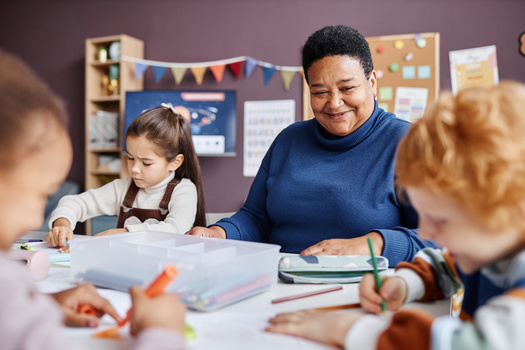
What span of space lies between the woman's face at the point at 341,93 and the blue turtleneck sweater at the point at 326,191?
3 centimetres

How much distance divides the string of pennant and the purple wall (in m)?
0.05

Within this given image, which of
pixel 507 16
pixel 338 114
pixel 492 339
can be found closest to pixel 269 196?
pixel 338 114

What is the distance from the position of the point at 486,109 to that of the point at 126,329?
1.74ft

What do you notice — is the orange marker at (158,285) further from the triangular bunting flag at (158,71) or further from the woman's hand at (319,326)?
the triangular bunting flag at (158,71)

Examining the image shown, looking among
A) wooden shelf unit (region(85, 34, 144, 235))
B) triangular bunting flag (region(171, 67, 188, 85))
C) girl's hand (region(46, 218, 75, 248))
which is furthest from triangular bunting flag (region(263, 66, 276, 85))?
girl's hand (region(46, 218, 75, 248))

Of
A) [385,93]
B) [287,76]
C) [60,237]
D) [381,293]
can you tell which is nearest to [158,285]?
[381,293]

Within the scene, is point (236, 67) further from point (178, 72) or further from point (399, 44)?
point (399, 44)

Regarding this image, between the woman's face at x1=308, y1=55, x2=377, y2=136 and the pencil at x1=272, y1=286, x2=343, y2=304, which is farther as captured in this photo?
the woman's face at x1=308, y1=55, x2=377, y2=136

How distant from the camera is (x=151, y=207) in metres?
1.75

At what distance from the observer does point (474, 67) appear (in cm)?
301

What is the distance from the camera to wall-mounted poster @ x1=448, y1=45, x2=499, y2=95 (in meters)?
2.97

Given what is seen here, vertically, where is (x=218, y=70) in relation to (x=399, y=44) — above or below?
below

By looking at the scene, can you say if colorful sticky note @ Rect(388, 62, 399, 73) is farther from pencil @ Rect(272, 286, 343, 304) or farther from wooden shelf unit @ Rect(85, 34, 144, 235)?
pencil @ Rect(272, 286, 343, 304)

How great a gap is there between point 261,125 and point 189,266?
9.69 ft
